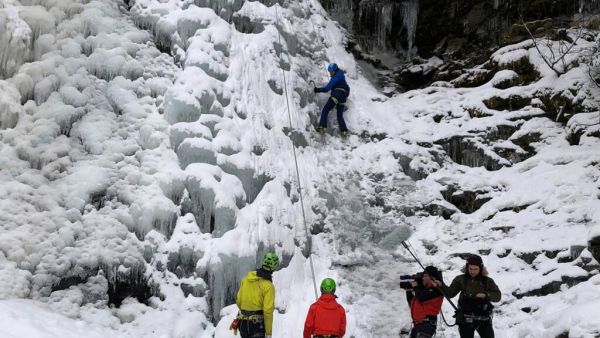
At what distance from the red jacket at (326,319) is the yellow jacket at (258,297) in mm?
487

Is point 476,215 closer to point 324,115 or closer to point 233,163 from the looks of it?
point 324,115

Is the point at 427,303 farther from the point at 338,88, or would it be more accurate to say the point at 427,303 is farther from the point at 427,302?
the point at 338,88

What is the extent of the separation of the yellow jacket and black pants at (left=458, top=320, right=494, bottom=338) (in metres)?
2.13

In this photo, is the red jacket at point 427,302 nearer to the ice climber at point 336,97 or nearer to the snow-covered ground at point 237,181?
the snow-covered ground at point 237,181

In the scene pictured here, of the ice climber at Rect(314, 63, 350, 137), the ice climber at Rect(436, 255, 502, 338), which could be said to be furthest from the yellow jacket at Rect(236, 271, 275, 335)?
the ice climber at Rect(314, 63, 350, 137)

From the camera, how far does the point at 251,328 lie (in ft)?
18.3

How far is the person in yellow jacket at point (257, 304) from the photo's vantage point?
18.3 ft

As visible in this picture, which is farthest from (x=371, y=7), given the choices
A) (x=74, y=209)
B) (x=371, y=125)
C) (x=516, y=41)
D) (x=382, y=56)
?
(x=74, y=209)

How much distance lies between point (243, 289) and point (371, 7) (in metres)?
9.91

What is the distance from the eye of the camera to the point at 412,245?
8.23m

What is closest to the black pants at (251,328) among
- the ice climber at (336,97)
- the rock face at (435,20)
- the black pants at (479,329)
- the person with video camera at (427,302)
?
the person with video camera at (427,302)

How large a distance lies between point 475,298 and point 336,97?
5.08 meters

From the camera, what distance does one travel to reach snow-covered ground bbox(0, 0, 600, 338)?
6.27 m

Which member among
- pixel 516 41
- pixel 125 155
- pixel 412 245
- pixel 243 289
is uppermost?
pixel 516 41
